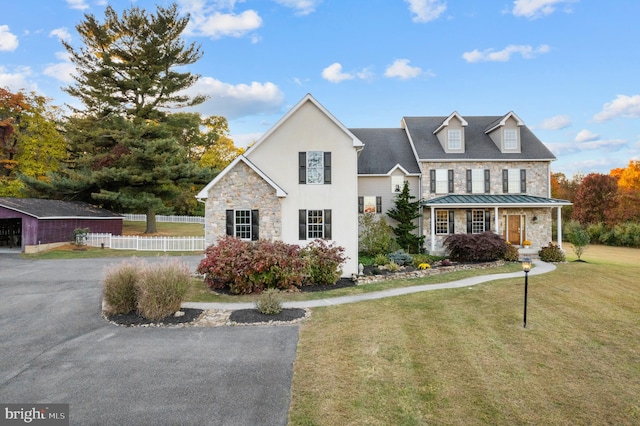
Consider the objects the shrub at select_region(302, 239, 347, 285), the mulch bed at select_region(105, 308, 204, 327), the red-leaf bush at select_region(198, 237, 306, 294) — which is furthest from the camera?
the shrub at select_region(302, 239, 347, 285)

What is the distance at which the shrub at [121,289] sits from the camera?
8922 millimetres

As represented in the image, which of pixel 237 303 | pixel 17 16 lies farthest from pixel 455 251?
pixel 17 16

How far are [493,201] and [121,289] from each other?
67.6ft

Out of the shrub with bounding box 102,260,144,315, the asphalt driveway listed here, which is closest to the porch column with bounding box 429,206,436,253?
the asphalt driveway

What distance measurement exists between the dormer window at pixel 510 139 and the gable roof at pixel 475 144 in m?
0.58

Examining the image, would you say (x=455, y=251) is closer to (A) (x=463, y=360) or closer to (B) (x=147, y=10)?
(A) (x=463, y=360)

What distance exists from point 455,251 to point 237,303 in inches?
534

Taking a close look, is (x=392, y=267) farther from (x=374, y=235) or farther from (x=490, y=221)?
(x=490, y=221)

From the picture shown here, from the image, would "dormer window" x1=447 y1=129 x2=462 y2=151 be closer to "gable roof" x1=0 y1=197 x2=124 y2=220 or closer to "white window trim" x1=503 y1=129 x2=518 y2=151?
"white window trim" x1=503 y1=129 x2=518 y2=151

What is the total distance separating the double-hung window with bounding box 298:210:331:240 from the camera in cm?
1490

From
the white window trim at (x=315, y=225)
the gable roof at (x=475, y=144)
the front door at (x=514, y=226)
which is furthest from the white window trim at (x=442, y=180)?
the white window trim at (x=315, y=225)

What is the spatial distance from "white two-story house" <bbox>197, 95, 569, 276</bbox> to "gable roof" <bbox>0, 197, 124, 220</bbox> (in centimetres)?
1411

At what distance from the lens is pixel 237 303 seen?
10422 mm

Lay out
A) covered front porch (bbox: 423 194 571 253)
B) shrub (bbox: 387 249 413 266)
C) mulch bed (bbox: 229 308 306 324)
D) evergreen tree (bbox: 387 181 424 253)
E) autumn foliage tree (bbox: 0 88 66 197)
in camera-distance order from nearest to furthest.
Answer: mulch bed (bbox: 229 308 306 324), shrub (bbox: 387 249 413 266), evergreen tree (bbox: 387 181 424 253), covered front porch (bbox: 423 194 571 253), autumn foliage tree (bbox: 0 88 66 197)
